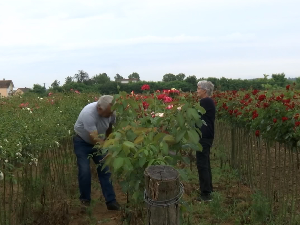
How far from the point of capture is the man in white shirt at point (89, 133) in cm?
473

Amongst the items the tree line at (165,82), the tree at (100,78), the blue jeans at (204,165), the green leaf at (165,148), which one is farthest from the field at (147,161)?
the tree at (100,78)

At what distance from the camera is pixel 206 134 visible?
535 cm

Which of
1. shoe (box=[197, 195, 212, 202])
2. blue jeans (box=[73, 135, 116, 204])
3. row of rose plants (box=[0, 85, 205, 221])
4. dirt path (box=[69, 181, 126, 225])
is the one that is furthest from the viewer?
shoe (box=[197, 195, 212, 202])

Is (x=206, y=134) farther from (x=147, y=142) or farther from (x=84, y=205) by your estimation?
(x=147, y=142)

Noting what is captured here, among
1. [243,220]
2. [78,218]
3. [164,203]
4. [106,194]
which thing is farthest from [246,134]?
[164,203]

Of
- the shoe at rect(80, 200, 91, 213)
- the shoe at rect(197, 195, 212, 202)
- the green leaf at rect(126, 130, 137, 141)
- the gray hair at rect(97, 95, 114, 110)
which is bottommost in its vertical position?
the shoe at rect(197, 195, 212, 202)

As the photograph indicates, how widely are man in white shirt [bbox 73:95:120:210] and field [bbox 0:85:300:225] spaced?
23cm

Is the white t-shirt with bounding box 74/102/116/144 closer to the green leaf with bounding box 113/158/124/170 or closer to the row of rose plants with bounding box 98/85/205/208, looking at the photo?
the row of rose plants with bounding box 98/85/205/208

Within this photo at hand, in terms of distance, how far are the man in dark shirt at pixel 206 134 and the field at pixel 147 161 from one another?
0.27 m

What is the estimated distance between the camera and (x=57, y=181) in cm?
550

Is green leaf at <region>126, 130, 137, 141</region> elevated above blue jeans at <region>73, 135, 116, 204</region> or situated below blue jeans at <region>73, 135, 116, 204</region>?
above

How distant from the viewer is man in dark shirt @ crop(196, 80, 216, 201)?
5246 millimetres

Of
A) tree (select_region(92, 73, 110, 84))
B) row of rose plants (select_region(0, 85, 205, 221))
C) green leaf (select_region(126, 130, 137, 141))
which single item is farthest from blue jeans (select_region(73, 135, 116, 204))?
tree (select_region(92, 73, 110, 84))

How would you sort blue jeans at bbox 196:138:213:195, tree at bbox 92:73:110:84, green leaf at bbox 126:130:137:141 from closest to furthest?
green leaf at bbox 126:130:137:141 < blue jeans at bbox 196:138:213:195 < tree at bbox 92:73:110:84
